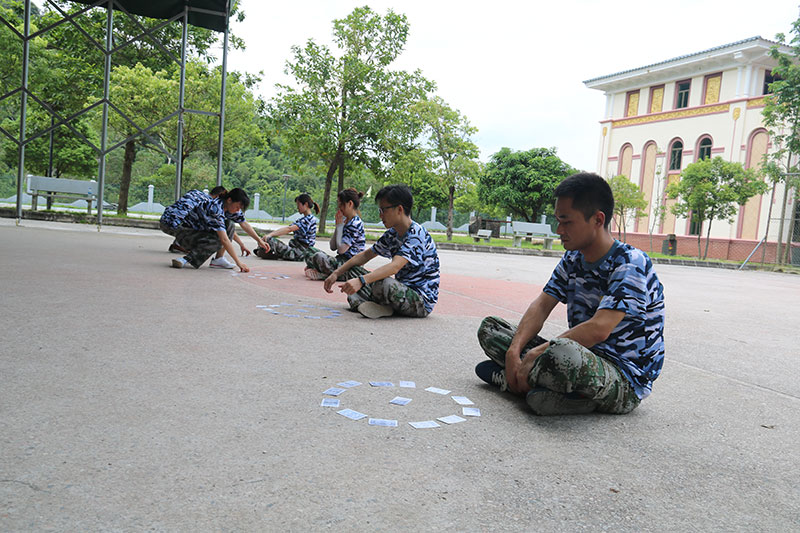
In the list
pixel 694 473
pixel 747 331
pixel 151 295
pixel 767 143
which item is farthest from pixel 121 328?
pixel 767 143

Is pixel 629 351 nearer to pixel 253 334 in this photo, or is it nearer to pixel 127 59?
pixel 253 334

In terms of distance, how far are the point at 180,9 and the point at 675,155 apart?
30187 mm

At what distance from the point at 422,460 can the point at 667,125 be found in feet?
121

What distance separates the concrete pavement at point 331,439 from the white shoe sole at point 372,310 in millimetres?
439

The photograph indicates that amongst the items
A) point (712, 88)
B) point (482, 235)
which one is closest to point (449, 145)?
point (482, 235)

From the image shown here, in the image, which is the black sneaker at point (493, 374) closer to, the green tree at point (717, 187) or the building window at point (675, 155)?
the green tree at point (717, 187)

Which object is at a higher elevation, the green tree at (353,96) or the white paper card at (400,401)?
the green tree at (353,96)

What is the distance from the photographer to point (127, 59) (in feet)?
75.5

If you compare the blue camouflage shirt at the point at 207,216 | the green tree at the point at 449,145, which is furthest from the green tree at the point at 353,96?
the blue camouflage shirt at the point at 207,216

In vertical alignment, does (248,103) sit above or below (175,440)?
above

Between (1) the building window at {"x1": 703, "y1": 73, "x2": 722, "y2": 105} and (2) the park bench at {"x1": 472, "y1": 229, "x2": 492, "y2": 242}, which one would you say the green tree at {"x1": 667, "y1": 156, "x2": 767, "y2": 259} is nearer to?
(1) the building window at {"x1": 703, "y1": 73, "x2": 722, "y2": 105}

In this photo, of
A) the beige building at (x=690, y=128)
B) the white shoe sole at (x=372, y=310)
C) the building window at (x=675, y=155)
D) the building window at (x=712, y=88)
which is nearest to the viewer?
the white shoe sole at (x=372, y=310)

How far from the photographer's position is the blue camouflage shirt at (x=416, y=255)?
5258mm

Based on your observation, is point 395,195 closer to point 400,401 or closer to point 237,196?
point 400,401
